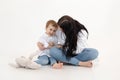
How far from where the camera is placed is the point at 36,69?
278 centimetres

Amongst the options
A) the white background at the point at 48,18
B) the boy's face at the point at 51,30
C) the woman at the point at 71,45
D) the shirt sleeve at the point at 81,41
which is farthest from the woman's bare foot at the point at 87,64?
the white background at the point at 48,18

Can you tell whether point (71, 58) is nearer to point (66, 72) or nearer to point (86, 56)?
point (86, 56)

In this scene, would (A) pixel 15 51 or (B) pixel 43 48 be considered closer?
(B) pixel 43 48

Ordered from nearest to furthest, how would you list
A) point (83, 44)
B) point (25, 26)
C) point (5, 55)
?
point (83, 44), point (5, 55), point (25, 26)

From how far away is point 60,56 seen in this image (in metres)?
3.02

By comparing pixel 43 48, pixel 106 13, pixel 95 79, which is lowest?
pixel 95 79

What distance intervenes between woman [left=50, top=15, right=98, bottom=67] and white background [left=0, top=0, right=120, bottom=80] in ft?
1.69

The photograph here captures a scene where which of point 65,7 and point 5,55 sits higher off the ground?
point 65,7

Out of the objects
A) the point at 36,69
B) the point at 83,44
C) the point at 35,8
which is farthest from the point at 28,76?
the point at 35,8

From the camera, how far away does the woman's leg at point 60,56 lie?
302cm

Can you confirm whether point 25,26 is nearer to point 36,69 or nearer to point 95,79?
point 36,69

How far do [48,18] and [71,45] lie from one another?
1.71 meters

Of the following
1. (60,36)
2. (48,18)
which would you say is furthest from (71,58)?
(48,18)

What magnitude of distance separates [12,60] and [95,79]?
33.6 inches
